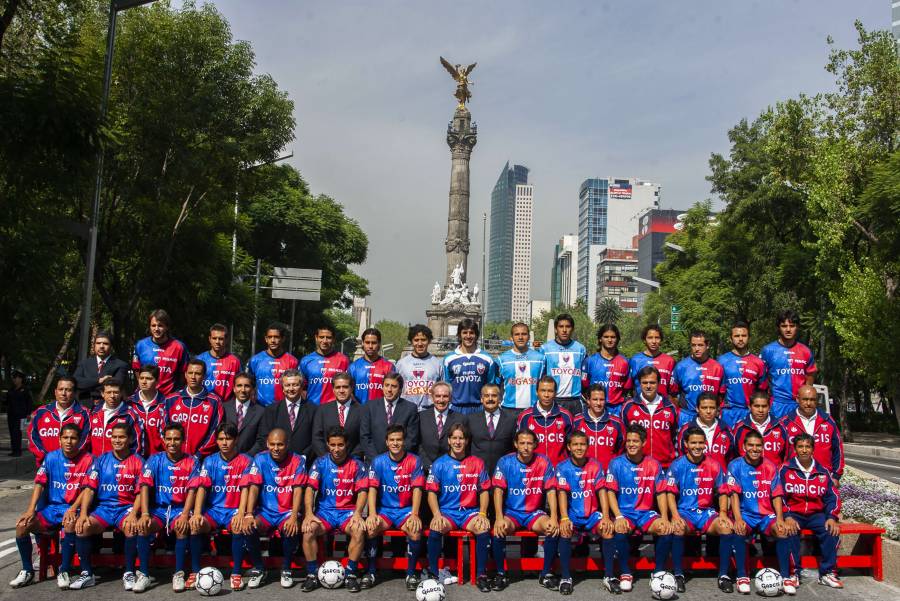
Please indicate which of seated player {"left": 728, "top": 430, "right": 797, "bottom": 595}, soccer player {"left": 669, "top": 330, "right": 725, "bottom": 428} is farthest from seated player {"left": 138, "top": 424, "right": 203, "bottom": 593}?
soccer player {"left": 669, "top": 330, "right": 725, "bottom": 428}

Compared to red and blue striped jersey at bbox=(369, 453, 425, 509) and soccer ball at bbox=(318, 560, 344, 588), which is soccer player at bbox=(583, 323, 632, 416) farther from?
soccer ball at bbox=(318, 560, 344, 588)

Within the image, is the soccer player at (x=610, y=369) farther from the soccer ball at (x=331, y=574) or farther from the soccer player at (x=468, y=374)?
the soccer ball at (x=331, y=574)

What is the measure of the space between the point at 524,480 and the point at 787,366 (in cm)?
367

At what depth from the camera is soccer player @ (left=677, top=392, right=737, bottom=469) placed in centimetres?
830

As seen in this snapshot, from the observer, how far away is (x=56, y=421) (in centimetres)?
824

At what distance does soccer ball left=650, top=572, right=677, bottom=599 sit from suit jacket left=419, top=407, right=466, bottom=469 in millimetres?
2345

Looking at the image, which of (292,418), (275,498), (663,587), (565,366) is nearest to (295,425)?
(292,418)

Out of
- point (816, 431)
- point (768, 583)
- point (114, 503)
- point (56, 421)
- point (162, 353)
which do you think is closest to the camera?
point (768, 583)

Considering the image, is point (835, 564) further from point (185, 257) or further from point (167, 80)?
point (185, 257)

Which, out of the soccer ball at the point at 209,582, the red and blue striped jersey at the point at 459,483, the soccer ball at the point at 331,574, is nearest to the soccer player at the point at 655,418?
the red and blue striped jersey at the point at 459,483

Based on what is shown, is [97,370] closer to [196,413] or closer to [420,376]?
[196,413]

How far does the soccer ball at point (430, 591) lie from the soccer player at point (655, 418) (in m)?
2.81

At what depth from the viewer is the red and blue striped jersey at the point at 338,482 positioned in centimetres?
773

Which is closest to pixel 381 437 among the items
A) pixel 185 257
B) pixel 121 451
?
pixel 121 451
